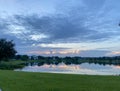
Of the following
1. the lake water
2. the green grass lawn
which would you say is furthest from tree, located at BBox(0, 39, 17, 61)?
the green grass lawn

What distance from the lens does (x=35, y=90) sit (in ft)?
50.1

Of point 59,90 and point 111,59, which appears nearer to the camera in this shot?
point 59,90

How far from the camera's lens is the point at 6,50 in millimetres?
82000

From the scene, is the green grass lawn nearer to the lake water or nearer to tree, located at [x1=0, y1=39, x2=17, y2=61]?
the lake water

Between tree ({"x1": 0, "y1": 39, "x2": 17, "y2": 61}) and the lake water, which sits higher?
tree ({"x1": 0, "y1": 39, "x2": 17, "y2": 61})

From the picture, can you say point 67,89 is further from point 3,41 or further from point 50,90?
point 3,41

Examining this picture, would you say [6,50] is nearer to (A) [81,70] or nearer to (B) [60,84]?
(A) [81,70]

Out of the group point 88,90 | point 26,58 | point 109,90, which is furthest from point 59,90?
point 26,58

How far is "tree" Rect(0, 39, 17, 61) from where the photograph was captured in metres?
81.0

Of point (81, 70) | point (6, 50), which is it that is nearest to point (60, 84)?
point (81, 70)

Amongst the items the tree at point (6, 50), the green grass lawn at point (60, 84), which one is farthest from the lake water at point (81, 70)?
the green grass lawn at point (60, 84)

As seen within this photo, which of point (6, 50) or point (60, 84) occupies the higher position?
point (6, 50)

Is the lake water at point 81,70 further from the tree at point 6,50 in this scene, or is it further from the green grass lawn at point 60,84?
the green grass lawn at point 60,84

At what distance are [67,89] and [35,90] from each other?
1.92 m
